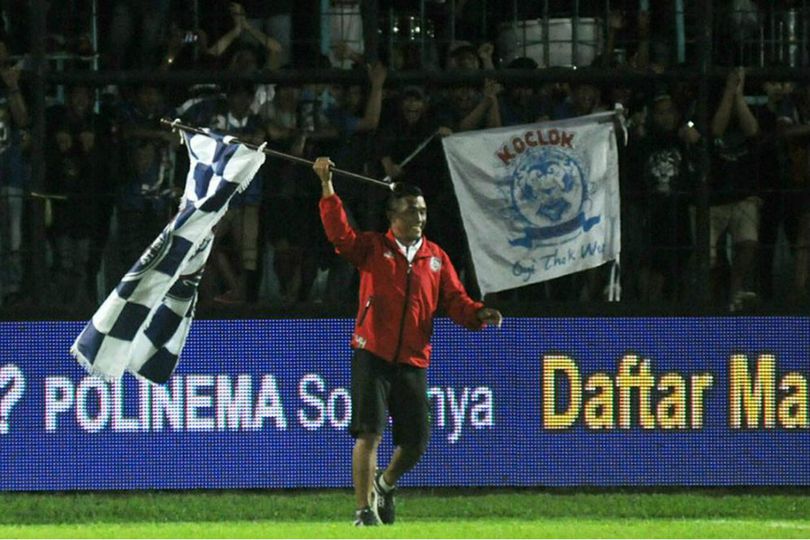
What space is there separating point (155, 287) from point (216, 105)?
1.68m

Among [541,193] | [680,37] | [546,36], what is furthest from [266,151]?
[680,37]

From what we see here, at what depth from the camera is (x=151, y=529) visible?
10852 mm

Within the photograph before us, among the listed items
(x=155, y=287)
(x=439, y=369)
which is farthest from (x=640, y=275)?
(x=155, y=287)

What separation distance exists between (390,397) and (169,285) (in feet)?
4.58

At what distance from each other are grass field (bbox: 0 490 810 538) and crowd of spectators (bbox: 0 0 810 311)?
3.97ft

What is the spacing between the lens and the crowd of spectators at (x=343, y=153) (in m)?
12.1

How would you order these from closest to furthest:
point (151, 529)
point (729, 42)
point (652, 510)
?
point (151, 529), point (652, 510), point (729, 42)

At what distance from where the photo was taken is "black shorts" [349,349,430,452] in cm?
1063

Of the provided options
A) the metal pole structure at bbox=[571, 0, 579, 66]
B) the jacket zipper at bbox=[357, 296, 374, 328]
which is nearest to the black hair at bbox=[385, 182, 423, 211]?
the jacket zipper at bbox=[357, 296, 374, 328]

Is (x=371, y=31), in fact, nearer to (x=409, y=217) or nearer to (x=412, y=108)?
(x=412, y=108)

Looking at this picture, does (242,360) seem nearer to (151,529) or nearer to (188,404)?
(188,404)

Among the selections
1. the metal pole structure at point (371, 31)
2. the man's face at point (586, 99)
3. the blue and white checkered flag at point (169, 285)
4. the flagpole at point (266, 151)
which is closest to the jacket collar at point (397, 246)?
the flagpole at point (266, 151)

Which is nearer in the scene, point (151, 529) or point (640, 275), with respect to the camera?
point (151, 529)

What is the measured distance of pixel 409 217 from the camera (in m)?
10.7
